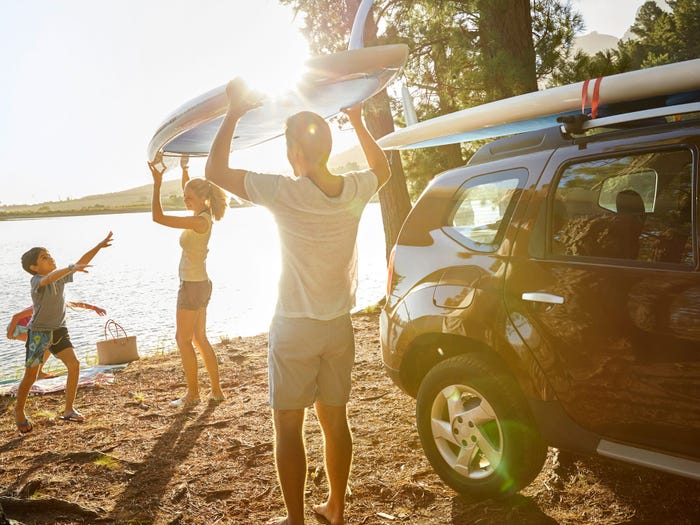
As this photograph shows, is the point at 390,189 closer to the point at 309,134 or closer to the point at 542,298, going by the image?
the point at 542,298

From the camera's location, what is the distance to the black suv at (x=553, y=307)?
2.59 m

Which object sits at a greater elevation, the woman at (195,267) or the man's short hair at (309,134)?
the man's short hair at (309,134)

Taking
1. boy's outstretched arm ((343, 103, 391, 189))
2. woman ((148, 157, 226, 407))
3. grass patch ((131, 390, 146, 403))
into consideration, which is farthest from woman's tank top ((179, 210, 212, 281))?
boy's outstretched arm ((343, 103, 391, 189))

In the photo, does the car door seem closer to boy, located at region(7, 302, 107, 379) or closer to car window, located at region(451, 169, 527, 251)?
car window, located at region(451, 169, 527, 251)

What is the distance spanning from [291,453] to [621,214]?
6.58 ft

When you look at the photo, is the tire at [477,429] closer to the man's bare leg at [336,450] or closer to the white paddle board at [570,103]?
the man's bare leg at [336,450]

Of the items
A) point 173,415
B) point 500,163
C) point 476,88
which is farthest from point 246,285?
point 500,163

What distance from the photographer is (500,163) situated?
11.0ft

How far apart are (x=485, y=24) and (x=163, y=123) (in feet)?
20.7

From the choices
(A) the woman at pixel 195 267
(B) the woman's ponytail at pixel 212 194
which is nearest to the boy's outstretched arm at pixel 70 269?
(A) the woman at pixel 195 267

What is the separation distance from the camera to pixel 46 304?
199 inches

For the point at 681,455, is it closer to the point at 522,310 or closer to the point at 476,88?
the point at 522,310

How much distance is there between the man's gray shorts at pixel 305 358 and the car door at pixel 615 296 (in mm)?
925

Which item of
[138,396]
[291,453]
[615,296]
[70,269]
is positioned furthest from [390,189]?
[291,453]
